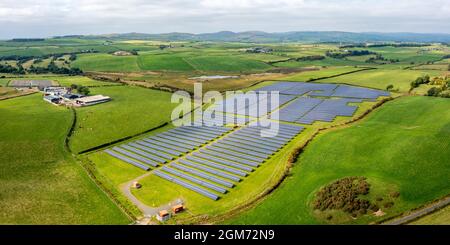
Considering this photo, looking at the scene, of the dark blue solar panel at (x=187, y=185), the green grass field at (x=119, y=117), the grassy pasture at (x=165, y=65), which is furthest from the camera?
the grassy pasture at (x=165, y=65)

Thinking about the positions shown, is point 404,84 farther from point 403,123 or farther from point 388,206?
point 388,206

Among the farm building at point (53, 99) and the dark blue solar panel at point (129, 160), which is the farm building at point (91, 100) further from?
the dark blue solar panel at point (129, 160)

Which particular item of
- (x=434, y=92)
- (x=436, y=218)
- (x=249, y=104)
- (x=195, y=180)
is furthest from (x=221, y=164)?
(x=434, y=92)

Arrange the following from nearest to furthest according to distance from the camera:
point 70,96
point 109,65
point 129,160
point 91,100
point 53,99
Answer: point 129,160 < point 53,99 < point 91,100 < point 70,96 < point 109,65

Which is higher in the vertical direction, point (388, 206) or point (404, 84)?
point (404, 84)

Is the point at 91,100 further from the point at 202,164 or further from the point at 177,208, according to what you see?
the point at 177,208

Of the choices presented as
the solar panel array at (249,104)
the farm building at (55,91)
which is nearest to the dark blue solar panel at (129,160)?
the solar panel array at (249,104)
